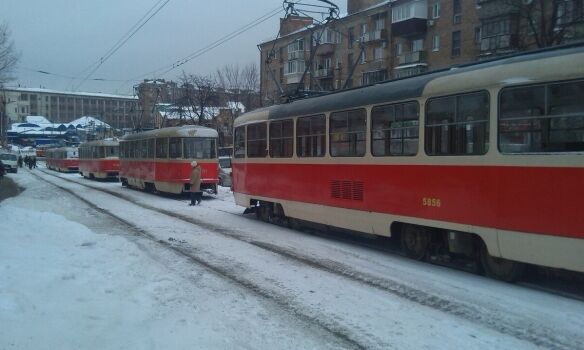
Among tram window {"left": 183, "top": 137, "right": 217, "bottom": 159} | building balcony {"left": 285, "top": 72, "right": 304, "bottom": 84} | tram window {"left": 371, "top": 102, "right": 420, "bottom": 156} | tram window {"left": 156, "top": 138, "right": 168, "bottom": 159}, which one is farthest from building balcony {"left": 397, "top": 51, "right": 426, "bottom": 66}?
tram window {"left": 371, "top": 102, "right": 420, "bottom": 156}

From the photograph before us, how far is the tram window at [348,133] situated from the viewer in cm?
1037

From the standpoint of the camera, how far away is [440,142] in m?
8.56

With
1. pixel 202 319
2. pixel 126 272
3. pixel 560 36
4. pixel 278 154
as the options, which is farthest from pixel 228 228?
pixel 560 36

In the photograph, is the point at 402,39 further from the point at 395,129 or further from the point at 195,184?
the point at 395,129

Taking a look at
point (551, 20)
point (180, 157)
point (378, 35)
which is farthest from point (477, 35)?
point (180, 157)

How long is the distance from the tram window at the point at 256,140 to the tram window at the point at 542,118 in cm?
783

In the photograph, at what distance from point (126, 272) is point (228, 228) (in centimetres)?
549

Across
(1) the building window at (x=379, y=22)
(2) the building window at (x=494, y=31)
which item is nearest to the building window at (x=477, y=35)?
(2) the building window at (x=494, y=31)

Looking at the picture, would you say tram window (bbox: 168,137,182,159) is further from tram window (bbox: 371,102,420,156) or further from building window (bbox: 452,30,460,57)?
building window (bbox: 452,30,460,57)

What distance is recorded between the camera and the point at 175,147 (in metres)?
22.9

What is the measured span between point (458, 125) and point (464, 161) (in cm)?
58

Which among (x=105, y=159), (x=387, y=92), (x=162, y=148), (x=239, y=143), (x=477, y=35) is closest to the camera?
(x=387, y=92)

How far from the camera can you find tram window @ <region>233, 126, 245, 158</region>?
15.8 meters

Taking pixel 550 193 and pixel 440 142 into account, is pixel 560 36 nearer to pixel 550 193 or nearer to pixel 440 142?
pixel 440 142
